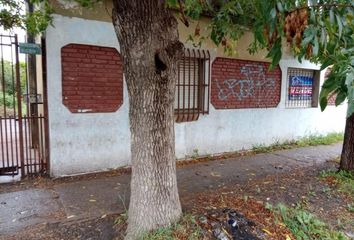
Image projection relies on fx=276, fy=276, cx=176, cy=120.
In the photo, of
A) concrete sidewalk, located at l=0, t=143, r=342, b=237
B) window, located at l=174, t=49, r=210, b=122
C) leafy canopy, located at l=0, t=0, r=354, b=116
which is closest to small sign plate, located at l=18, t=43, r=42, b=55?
concrete sidewalk, located at l=0, t=143, r=342, b=237

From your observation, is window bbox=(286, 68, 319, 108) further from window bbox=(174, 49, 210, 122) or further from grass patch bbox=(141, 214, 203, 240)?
grass patch bbox=(141, 214, 203, 240)

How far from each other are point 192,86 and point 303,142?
4086 mm

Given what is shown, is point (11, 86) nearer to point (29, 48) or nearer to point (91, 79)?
point (29, 48)

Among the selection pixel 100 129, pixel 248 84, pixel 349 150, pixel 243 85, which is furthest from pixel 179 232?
pixel 248 84

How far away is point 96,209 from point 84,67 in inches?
96.6

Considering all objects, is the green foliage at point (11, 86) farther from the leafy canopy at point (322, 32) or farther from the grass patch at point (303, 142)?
the grass patch at point (303, 142)

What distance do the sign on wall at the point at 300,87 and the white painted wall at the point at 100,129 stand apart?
1456mm

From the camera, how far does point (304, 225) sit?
3133mm

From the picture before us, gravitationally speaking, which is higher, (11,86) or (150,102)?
(11,86)

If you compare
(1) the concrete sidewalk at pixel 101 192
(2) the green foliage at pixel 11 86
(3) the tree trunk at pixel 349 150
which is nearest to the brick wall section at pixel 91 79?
(2) the green foliage at pixel 11 86

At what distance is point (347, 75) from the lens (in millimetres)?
1431

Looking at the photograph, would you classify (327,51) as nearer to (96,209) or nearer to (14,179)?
(96,209)

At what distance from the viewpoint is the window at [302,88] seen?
8023mm

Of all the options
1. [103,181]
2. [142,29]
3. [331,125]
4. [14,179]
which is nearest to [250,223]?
[142,29]
